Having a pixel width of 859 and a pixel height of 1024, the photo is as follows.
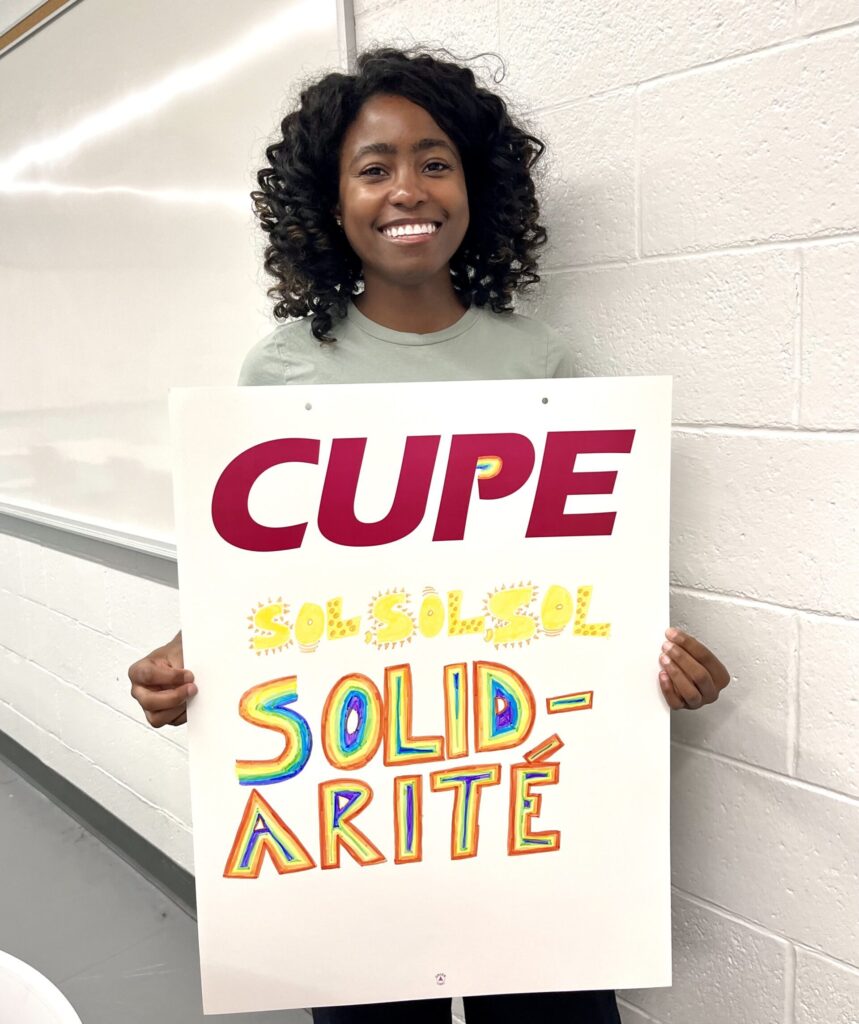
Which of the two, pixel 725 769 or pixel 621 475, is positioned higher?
pixel 621 475

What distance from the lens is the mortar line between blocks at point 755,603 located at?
0.92 m

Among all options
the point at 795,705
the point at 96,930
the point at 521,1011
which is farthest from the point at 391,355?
the point at 96,930

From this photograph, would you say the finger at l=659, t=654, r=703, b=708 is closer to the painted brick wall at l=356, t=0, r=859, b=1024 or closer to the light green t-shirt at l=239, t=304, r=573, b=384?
the painted brick wall at l=356, t=0, r=859, b=1024

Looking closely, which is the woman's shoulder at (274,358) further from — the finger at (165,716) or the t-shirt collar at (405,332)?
the finger at (165,716)

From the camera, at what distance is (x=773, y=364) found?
93 centimetres

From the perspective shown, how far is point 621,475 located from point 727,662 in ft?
1.03

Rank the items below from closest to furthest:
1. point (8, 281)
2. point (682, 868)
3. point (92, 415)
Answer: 1. point (682, 868)
2. point (92, 415)
3. point (8, 281)

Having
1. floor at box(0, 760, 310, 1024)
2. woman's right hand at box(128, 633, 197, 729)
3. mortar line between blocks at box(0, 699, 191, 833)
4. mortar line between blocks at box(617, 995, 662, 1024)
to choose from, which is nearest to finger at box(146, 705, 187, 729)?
woman's right hand at box(128, 633, 197, 729)

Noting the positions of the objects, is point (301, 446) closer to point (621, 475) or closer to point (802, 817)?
point (621, 475)

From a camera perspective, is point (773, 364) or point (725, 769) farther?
point (725, 769)

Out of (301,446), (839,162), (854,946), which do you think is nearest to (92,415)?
(301,446)

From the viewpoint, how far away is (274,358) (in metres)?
1.02

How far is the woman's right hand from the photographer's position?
0.86m

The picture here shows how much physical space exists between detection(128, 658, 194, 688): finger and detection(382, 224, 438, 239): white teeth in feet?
1.72
